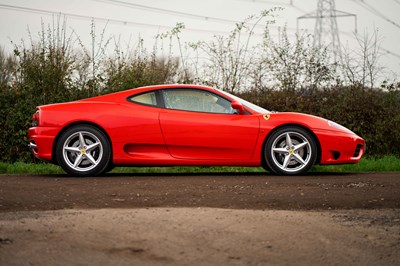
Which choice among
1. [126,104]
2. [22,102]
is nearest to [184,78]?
[22,102]

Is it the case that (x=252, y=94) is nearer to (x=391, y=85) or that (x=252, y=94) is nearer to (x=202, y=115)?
(x=391, y=85)

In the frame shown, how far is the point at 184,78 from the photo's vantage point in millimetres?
15484

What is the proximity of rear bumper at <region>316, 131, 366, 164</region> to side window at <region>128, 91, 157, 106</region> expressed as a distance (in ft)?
7.92

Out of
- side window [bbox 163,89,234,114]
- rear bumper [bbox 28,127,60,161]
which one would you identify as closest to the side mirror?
side window [bbox 163,89,234,114]

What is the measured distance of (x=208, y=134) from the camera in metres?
10.3

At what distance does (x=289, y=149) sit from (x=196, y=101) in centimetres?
151

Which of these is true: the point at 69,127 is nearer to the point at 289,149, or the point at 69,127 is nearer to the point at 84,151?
the point at 84,151

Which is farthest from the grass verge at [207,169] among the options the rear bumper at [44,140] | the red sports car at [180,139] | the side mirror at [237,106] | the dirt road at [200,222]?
the dirt road at [200,222]

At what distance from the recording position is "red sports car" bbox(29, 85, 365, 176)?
33.7 ft

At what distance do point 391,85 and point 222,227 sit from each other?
30.9ft

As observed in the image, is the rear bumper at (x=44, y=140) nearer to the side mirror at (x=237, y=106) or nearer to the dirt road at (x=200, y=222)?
the dirt road at (x=200, y=222)

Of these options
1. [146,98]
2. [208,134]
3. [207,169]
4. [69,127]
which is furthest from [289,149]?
[69,127]

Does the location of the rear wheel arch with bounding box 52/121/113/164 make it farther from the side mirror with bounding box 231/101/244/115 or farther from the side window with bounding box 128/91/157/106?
the side mirror with bounding box 231/101/244/115

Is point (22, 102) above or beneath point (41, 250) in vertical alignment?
above
